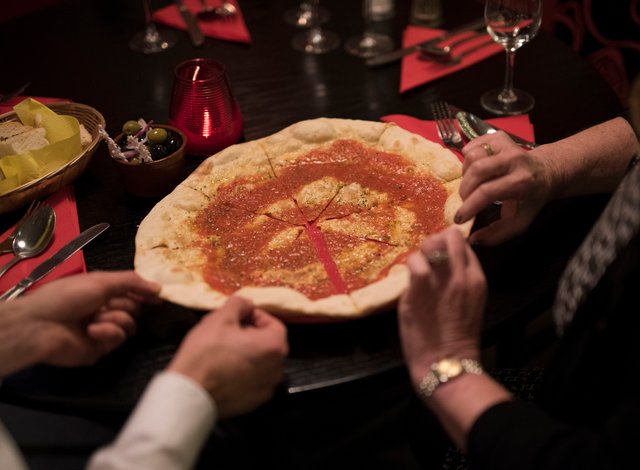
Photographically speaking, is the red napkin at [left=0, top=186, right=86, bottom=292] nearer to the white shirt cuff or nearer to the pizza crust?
the pizza crust

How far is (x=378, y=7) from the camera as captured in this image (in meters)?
3.19

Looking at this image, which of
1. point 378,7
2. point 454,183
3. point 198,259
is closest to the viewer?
point 198,259

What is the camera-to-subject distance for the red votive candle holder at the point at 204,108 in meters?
2.21

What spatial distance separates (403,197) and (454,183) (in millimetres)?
164

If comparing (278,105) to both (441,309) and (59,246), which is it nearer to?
(59,246)

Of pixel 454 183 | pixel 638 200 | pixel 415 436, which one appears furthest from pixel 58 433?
pixel 638 200

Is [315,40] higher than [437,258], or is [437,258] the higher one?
[437,258]

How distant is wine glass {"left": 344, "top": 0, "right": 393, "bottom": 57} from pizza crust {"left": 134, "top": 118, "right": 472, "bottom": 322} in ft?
2.36

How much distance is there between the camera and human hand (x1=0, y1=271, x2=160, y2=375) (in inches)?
56.1

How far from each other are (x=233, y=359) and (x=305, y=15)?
2234mm

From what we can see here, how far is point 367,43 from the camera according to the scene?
9.68 feet

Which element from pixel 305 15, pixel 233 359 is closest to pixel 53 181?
pixel 233 359

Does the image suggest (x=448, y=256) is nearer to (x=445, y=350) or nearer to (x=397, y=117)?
(x=445, y=350)

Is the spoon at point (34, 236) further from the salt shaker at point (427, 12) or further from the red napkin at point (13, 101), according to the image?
the salt shaker at point (427, 12)
